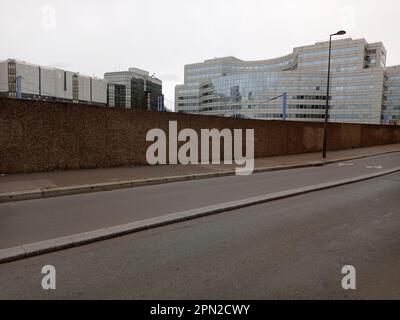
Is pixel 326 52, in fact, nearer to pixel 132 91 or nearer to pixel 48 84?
pixel 132 91

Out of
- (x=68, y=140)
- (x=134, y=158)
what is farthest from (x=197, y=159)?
(x=68, y=140)

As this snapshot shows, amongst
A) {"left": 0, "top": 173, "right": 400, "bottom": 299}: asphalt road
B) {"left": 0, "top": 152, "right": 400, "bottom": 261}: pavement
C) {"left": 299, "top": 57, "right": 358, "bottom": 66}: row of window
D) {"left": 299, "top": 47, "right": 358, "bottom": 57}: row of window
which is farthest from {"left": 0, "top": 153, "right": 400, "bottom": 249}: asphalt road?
{"left": 299, "top": 47, "right": 358, "bottom": 57}: row of window

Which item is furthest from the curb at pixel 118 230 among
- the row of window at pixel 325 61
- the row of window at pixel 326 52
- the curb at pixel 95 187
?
the row of window at pixel 326 52

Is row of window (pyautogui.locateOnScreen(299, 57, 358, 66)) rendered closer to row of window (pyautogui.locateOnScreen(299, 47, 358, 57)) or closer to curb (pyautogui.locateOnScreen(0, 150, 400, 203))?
row of window (pyautogui.locateOnScreen(299, 47, 358, 57))

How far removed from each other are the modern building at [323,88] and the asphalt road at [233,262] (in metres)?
107

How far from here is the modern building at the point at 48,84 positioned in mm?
81250

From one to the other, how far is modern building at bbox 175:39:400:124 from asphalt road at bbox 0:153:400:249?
103 meters

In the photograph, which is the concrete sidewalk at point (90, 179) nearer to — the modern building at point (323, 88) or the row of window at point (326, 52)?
the modern building at point (323, 88)

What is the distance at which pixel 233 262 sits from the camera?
4.24 metres

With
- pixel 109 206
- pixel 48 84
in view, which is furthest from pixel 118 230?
pixel 48 84

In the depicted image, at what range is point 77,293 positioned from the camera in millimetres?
3416

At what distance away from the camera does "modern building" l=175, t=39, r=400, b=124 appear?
113 meters

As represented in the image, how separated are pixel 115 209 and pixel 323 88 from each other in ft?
403

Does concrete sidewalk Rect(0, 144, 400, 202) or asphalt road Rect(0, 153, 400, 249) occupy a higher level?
concrete sidewalk Rect(0, 144, 400, 202)
